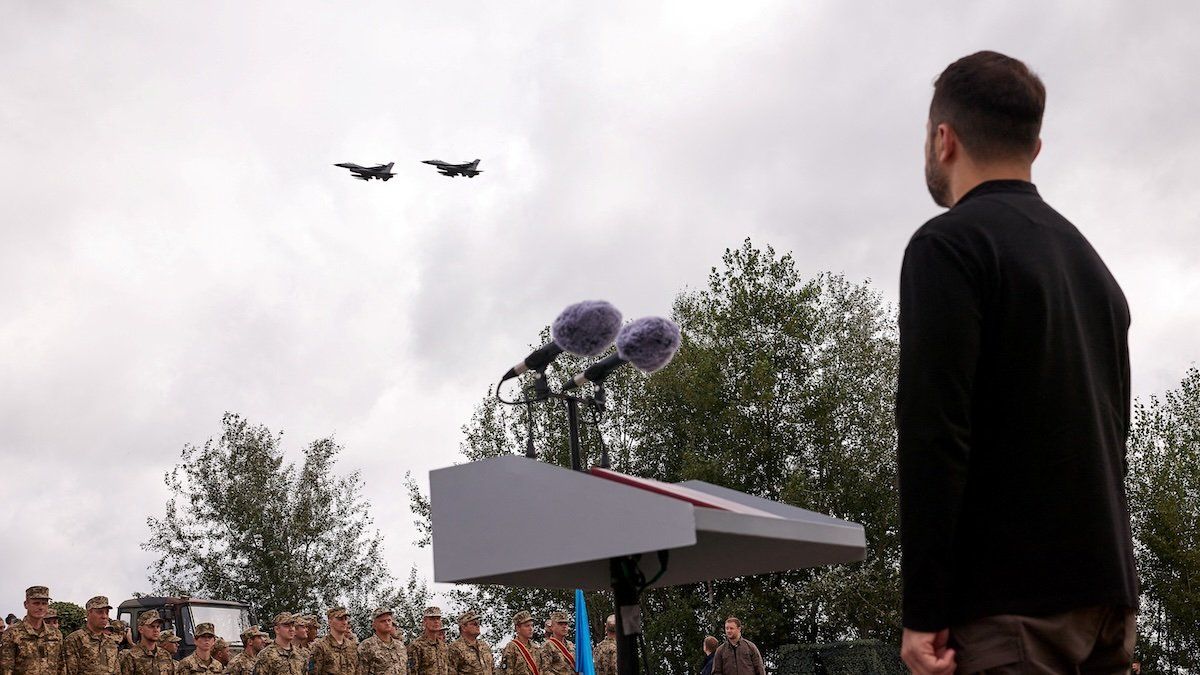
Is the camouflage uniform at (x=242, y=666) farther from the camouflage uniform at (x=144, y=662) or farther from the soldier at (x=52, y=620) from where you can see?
the soldier at (x=52, y=620)

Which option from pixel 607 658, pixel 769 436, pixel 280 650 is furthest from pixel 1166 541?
pixel 280 650

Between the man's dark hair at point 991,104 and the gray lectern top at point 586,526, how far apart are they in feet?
3.09

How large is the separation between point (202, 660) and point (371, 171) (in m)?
6.71

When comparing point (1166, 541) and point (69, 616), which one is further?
point (1166, 541)

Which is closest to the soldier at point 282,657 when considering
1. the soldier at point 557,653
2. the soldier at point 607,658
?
the soldier at point 557,653

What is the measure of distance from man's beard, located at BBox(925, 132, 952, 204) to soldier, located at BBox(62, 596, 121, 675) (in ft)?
44.8

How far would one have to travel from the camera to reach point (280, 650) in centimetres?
1454

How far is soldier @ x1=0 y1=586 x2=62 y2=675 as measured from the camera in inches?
523

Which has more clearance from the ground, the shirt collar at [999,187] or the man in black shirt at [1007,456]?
the shirt collar at [999,187]

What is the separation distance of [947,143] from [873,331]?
3422cm

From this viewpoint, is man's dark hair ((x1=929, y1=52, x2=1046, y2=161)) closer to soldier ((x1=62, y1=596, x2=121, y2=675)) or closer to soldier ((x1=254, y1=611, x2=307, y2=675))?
soldier ((x1=254, y1=611, x2=307, y2=675))

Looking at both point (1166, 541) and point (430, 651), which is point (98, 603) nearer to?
point (430, 651)

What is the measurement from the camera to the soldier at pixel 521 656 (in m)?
16.1

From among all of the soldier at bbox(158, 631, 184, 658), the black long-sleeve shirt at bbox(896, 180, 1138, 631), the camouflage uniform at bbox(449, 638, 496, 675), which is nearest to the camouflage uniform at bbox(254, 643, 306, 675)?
the soldier at bbox(158, 631, 184, 658)
